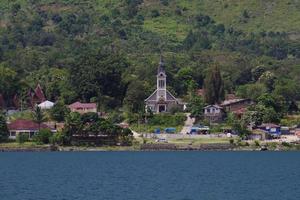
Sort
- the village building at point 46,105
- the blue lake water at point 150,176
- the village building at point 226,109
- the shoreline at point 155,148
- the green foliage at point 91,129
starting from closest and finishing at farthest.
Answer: the blue lake water at point 150,176, the green foliage at point 91,129, the shoreline at point 155,148, the village building at point 226,109, the village building at point 46,105

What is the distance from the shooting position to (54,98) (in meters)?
130

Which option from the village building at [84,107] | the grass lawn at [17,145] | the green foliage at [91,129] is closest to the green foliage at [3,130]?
the grass lawn at [17,145]

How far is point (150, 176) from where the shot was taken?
7450 centimetres

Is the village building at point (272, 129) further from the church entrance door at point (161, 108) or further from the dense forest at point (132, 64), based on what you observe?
the church entrance door at point (161, 108)

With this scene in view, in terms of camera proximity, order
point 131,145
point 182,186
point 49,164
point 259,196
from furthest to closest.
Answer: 1. point 131,145
2. point 49,164
3. point 182,186
4. point 259,196

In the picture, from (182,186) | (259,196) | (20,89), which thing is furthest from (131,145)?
(259,196)

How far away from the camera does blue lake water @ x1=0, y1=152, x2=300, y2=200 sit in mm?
60188

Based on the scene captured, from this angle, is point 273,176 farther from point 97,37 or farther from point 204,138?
point 97,37

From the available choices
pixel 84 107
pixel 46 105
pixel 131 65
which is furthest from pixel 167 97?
pixel 131 65

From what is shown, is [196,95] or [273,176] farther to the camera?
[196,95]

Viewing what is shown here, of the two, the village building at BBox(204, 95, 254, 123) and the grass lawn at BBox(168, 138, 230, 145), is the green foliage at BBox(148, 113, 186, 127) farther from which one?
the grass lawn at BBox(168, 138, 230, 145)

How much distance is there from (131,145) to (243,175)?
3258cm

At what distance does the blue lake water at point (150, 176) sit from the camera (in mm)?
60188

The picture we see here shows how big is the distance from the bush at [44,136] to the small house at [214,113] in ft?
60.2
